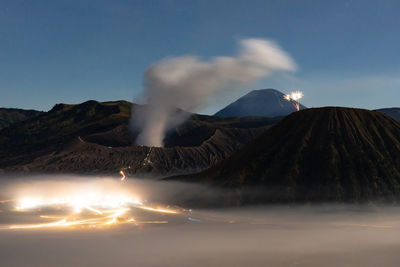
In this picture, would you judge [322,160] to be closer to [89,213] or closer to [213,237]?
[213,237]

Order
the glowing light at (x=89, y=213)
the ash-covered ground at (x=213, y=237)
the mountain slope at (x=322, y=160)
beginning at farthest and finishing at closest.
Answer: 1. the mountain slope at (x=322, y=160)
2. the glowing light at (x=89, y=213)
3. the ash-covered ground at (x=213, y=237)

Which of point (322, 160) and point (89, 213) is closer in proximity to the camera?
point (322, 160)

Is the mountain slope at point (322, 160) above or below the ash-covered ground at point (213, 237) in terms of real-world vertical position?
above

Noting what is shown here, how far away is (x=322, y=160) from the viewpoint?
512 ft

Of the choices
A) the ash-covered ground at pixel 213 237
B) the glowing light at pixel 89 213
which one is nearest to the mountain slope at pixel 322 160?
the ash-covered ground at pixel 213 237

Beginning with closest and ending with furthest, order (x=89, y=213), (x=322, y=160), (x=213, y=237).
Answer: (x=213, y=237)
(x=322, y=160)
(x=89, y=213)

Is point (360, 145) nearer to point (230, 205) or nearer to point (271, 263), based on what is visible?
point (230, 205)

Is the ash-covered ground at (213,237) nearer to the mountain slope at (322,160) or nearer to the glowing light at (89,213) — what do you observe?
the glowing light at (89,213)

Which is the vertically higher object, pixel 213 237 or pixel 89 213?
pixel 89 213

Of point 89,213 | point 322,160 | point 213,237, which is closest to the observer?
point 213,237

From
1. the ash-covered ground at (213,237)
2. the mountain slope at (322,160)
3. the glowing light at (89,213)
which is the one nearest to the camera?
the ash-covered ground at (213,237)

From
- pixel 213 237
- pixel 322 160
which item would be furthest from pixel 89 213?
pixel 322 160

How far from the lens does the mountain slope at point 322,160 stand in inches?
5748

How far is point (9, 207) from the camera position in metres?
192
